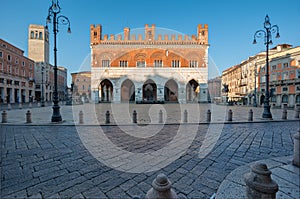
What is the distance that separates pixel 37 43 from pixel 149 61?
39.8 m

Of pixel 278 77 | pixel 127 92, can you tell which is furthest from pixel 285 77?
pixel 127 92

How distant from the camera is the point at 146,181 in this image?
9.28 feet

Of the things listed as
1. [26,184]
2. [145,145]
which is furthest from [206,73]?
[26,184]

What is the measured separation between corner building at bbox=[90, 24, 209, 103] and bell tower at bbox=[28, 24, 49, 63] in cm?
2636

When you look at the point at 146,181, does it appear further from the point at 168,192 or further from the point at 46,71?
the point at 46,71

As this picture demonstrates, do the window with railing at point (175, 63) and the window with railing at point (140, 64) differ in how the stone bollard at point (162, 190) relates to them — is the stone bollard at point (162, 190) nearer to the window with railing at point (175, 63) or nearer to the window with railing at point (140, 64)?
the window with railing at point (140, 64)

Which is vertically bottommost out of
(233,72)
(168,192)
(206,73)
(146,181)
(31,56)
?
(146,181)

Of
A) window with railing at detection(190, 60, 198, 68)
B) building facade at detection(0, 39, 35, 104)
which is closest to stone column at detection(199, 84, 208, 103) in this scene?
window with railing at detection(190, 60, 198, 68)


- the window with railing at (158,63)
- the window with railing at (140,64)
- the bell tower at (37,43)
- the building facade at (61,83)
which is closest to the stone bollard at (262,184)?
the window with railing at (158,63)

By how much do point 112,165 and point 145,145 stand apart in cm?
160

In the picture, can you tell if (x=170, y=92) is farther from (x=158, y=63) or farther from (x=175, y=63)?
(x=158, y=63)

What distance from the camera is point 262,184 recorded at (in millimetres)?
1675

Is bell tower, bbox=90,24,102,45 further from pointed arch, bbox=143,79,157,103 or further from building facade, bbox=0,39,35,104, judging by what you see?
building facade, bbox=0,39,35,104

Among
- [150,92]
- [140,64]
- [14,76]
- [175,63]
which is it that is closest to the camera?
[175,63]
